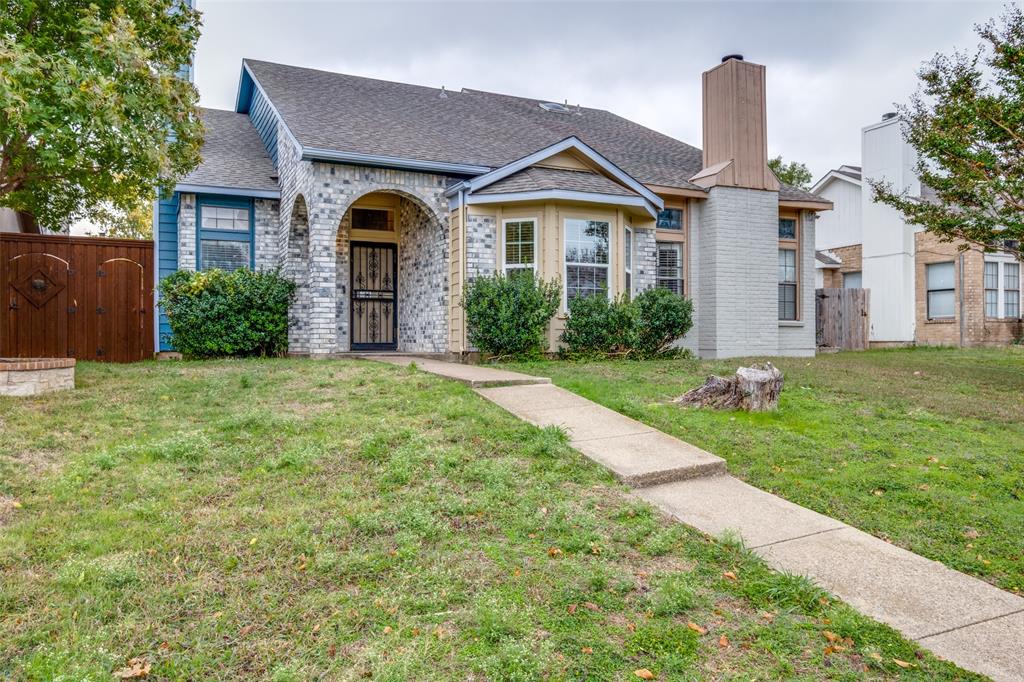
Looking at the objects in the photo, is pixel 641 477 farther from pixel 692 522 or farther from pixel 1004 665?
pixel 1004 665

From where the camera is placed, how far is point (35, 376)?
21.8 ft

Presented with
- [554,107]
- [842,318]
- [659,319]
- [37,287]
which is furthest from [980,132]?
[37,287]

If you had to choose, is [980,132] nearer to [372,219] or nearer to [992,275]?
[372,219]

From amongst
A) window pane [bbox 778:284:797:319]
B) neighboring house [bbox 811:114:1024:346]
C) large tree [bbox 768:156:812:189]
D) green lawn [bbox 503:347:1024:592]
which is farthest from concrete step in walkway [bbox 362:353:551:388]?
large tree [bbox 768:156:812:189]

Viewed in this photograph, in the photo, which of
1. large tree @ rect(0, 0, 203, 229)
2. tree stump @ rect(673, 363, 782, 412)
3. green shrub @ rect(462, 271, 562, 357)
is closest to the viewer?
large tree @ rect(0, 0, 203, 229)

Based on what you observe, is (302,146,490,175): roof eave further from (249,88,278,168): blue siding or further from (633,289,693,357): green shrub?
(633,289,693,357): green shrub

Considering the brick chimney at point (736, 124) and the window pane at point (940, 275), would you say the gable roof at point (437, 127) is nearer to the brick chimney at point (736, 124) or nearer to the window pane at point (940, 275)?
the brick chimney at point (736, 124)

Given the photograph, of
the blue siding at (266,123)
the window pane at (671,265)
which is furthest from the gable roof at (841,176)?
the blue siding at (266,123)

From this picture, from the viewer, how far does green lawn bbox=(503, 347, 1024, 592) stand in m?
4.07

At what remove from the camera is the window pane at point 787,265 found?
574 inches

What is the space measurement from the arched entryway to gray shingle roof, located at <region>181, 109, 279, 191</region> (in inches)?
71.1

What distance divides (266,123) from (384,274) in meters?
4.23

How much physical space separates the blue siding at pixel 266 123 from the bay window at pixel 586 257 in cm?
646

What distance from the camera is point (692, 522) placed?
4.07 metres
